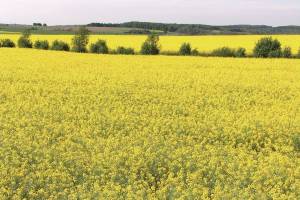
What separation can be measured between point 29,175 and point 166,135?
12.1 ft

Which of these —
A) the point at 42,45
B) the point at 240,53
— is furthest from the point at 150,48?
the point at 42,45

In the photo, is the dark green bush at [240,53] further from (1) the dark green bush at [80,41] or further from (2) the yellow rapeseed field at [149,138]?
(2) the yellow rapeseed field at [149,138]

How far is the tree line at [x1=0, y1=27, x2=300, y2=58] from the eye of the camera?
39.0m

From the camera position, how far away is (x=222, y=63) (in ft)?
103

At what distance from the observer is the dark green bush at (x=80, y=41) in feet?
151

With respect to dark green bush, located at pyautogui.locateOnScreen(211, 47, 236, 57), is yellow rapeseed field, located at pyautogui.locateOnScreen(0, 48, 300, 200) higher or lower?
higher

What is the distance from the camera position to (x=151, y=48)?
42438 mm

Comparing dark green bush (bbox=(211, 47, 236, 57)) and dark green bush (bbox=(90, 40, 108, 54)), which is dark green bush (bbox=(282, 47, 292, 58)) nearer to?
dark green bush (bbox=(211, 47, 236, 57))

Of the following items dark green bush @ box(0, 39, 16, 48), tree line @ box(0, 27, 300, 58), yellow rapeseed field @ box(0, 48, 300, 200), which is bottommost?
dark green bush @ box(0, 39, 16, 48)

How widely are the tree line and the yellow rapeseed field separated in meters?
16.9

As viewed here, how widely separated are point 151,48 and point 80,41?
707cm

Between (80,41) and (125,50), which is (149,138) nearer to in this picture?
(125,50)

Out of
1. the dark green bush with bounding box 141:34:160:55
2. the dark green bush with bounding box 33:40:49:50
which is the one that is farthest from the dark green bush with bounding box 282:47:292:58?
the dark green bush with bounding box 33:40:49:50

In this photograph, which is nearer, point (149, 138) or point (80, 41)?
→ point (149, 138)
